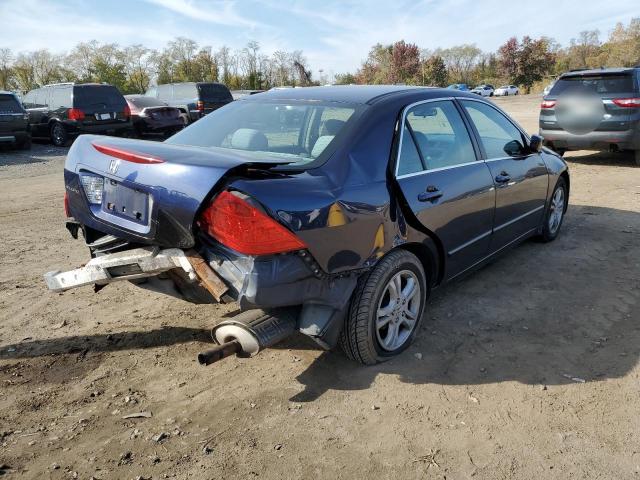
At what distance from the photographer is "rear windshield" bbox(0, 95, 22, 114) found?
13.8 meters

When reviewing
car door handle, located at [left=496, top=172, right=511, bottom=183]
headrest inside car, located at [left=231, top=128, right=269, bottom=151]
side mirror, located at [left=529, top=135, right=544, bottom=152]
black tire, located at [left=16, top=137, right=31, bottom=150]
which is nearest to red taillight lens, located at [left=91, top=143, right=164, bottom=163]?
headrest inside car, located at [left=231, top=128, right=269, bottom=151]

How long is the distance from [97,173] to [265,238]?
1186mm

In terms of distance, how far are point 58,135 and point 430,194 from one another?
1518 centimetres

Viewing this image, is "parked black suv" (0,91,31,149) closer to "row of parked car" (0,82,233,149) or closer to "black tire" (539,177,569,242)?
"row of parked car" (0,82,233,149)

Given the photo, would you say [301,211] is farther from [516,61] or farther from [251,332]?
[516,61]

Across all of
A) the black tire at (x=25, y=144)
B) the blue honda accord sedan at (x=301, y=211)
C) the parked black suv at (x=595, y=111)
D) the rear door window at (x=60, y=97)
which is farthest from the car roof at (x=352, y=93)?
the black tire at (x=25, y=144)

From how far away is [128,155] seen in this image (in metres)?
2.88

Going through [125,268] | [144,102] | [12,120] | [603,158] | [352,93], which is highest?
[144,102]

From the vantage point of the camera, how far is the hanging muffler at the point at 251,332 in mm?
2680

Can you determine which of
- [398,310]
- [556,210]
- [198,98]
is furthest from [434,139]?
[198,98]

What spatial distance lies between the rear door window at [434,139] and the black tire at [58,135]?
14279 millimetres

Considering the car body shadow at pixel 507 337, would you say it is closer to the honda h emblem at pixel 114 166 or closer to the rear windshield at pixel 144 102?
the honda h emblem at pixel 114 166

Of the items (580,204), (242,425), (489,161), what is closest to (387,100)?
(489,161)

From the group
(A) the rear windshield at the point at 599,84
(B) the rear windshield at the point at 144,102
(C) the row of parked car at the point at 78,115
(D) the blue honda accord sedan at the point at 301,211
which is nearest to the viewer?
(D) the blue honda accord sedan at the point at 301,211
